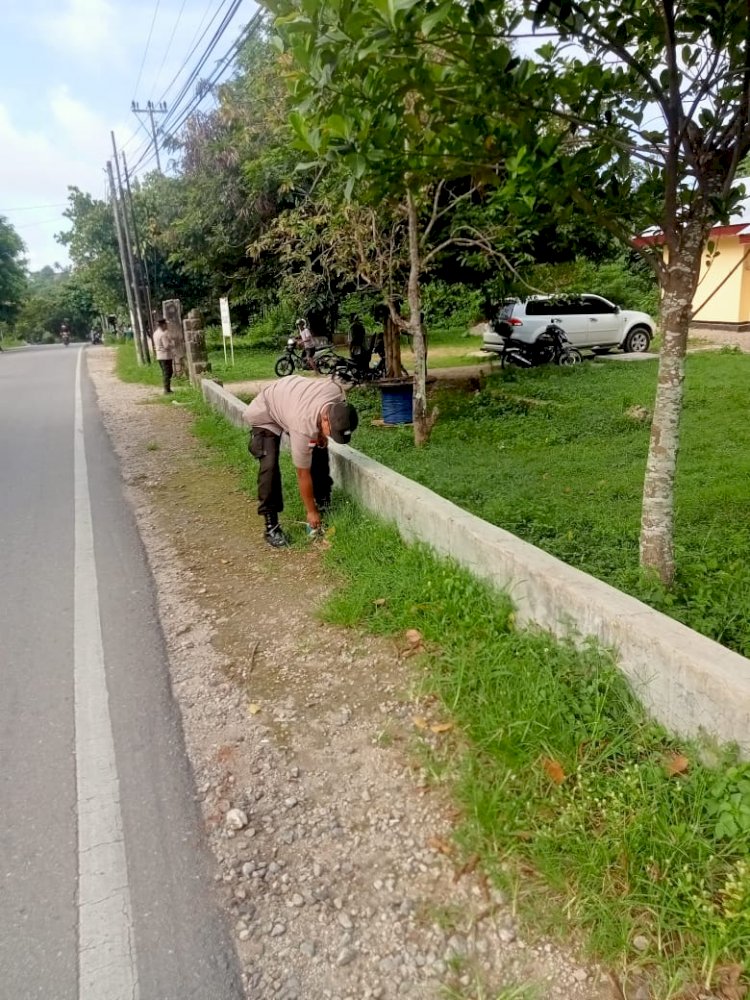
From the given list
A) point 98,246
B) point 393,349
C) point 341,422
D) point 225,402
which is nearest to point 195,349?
point 225,402

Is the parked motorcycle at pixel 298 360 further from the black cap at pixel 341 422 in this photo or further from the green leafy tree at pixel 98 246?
the green leafy tree at pixel 98 246

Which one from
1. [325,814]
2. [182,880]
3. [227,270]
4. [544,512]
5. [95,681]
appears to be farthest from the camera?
→ [227,270]

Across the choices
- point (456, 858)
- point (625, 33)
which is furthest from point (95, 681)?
point (625, 33)

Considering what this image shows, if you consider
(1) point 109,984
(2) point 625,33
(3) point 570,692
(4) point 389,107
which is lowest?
(1) point 109,984

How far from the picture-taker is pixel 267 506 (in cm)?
572

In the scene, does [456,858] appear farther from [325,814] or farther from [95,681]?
[95,681]

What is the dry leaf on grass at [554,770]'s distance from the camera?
2.77m

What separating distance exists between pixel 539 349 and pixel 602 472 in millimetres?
11237

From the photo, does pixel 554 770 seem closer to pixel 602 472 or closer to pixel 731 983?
pixel 731 983

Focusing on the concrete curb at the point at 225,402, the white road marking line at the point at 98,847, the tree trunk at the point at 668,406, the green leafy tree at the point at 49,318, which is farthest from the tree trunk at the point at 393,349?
the green leafy tree at the point at 49,318

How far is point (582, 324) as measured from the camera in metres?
18.5

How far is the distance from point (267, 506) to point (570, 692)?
3.18 metres

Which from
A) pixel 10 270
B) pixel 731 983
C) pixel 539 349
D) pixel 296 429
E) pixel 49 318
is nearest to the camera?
pixel 731 983

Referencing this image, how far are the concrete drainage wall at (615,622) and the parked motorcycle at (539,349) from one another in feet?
41.5
